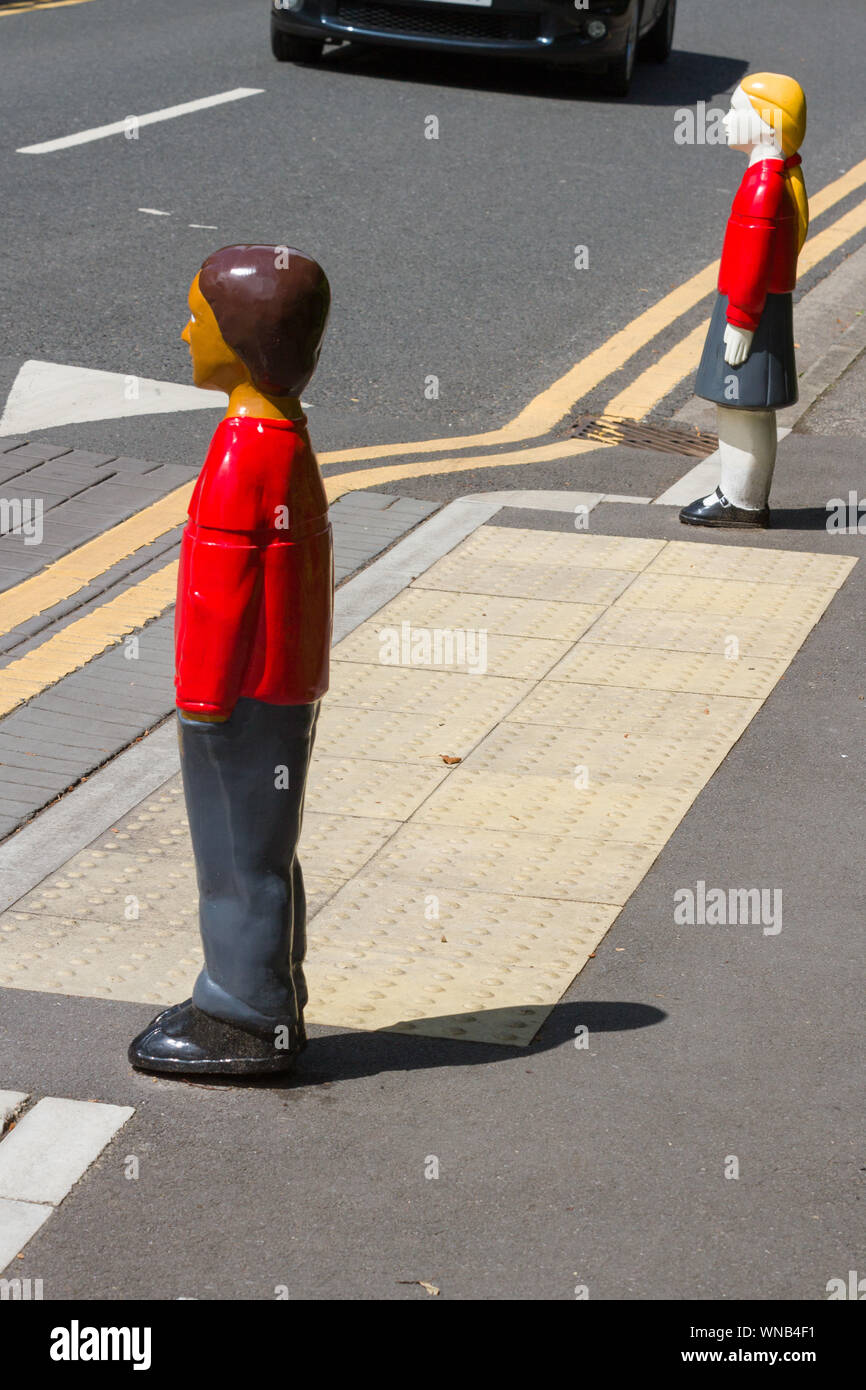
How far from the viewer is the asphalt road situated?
8969mm

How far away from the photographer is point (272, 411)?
3357 millimetres

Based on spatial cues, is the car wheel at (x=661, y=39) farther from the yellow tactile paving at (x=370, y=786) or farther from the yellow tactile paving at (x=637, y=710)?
the yellow tactile paving at (x=370, y=786)

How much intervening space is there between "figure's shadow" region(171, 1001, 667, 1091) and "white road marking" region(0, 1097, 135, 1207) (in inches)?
7.6

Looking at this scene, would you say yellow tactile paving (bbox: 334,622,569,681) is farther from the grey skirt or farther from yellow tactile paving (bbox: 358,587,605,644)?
A: the grey skirt

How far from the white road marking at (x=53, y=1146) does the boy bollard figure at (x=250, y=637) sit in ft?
0.54

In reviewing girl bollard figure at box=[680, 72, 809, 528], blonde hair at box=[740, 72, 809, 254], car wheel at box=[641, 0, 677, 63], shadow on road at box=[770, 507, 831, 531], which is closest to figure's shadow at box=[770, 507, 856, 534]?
shadow on road at box=[770, 507, 831, 531]

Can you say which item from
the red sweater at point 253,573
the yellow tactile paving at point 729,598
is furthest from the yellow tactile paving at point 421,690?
the red sweater at point 253,573

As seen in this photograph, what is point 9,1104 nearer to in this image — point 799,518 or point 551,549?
point 551,549

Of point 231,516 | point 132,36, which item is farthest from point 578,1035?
point 132,36

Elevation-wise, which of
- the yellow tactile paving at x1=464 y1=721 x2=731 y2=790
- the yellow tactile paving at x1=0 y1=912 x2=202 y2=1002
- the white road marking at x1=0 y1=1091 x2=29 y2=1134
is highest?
the yellow tactile paving at x1=464 y1=721 x2=731 y2=790

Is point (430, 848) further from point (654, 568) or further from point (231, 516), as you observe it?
point (654, 568)

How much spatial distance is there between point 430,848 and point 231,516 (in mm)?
1602

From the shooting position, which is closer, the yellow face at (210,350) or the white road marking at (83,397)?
the yellow face at (210,350)

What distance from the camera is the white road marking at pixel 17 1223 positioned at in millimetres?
3158
